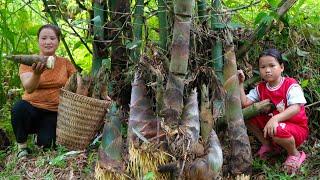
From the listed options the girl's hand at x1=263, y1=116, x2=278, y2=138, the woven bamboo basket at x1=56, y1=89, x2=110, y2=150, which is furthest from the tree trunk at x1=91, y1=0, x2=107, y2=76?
the girl's hand at x1=263, y1=116, x2=278, y2=138

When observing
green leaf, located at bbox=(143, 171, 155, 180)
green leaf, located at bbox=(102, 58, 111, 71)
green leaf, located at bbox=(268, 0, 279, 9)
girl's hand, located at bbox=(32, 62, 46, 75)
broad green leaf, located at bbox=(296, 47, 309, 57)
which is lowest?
green leaf, located at bbox=(143, 171, 155, 180)

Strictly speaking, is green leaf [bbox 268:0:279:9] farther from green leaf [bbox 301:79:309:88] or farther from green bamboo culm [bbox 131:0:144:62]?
green bamboo culm [bbox 131:0:144:62]

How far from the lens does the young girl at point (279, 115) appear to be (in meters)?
3.47

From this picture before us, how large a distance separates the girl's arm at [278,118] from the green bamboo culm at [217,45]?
0.44m

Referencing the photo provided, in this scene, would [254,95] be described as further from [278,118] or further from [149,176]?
[149,176]

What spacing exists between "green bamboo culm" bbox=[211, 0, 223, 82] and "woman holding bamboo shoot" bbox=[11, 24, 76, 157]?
1.25m

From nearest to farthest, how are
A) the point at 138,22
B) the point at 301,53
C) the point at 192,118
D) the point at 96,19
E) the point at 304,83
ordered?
the point at 192,118, the point at 138,22, the point at 96,19, the point at 304,83, the point at 301,53

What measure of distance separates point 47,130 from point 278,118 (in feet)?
5.77

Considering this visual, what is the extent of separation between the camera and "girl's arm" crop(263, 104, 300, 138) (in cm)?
344

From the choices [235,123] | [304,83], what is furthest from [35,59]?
[304,83]

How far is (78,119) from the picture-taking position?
3830 mm

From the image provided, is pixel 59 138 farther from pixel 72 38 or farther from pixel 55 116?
pixel 72 38

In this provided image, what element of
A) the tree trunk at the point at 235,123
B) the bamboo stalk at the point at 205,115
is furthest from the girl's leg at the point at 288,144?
the bamboo stalk at the point at 205,115

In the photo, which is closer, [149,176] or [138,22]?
[149,176]
